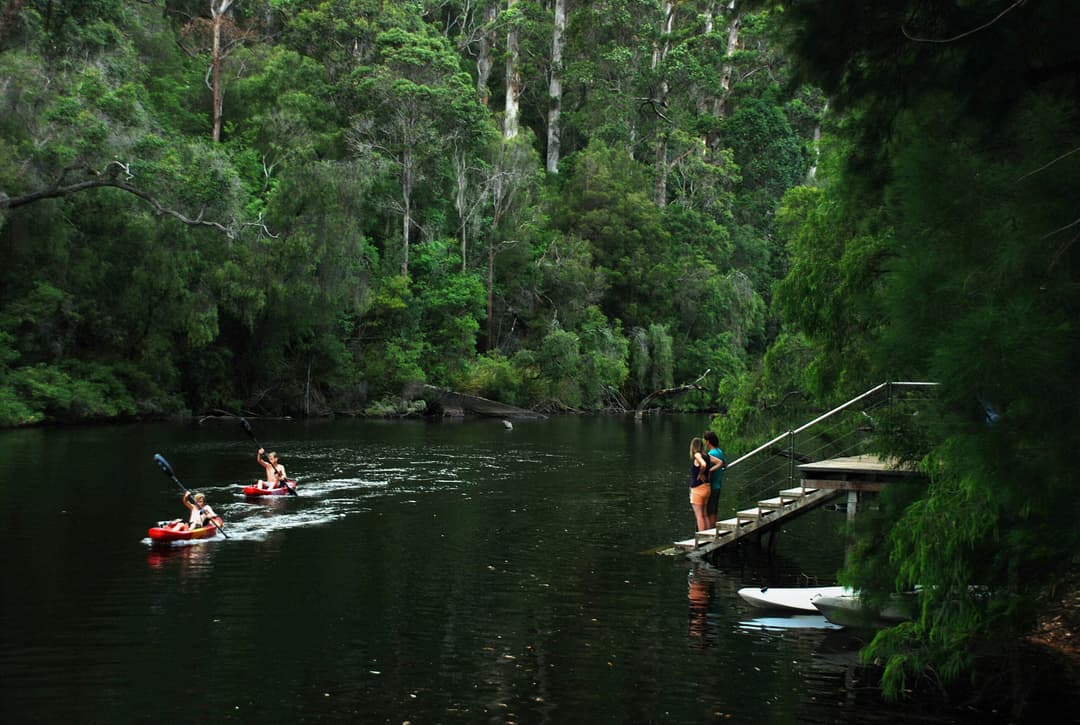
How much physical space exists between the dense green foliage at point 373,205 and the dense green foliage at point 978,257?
16.4 m

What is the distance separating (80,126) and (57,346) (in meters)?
9.00

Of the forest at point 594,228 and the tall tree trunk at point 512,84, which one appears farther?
the tall tree trunk at point 512,84

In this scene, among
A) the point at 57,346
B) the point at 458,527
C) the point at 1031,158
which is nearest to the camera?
the point at 1031,158

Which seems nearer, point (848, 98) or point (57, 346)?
point (848, 98)

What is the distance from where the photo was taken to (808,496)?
16.8 metres

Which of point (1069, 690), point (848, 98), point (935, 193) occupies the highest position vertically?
point (848, 98)

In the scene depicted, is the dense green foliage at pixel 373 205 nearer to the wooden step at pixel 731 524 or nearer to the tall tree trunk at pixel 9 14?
the tall tree trunk at pixel 9 14

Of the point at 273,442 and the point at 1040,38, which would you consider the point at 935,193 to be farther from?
the point at 273,442

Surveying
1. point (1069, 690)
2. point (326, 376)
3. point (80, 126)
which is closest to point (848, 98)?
point (1069, 690)

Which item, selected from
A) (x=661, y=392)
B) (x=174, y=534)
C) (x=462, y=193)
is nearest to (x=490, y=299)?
(x=462, y=193)

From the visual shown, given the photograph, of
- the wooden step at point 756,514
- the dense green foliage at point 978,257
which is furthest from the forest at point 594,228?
the wooden step at point 756,514

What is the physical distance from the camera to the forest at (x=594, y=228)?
23.1 feet

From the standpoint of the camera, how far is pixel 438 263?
199 ft

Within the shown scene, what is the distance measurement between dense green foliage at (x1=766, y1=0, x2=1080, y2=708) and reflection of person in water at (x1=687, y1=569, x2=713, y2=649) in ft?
13.4
